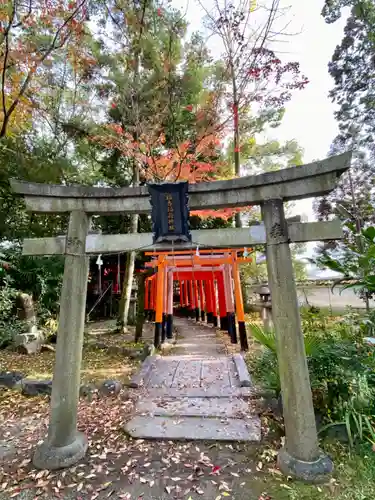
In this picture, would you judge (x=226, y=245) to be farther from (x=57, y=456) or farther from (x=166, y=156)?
(x=166, y=156)

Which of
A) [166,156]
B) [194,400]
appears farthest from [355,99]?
[194,400]

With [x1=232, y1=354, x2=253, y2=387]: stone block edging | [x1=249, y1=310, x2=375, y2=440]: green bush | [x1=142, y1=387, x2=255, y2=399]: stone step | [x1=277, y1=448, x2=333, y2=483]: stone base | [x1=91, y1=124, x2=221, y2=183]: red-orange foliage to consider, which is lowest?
[x1=277, y1=448, x2=333, y2=483]: stone base

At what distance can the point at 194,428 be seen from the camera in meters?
3.84

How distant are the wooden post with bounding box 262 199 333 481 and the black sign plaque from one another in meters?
0.97

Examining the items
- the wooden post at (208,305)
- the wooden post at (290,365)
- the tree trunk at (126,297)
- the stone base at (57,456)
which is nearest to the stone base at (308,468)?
the wooden post at (290,365)

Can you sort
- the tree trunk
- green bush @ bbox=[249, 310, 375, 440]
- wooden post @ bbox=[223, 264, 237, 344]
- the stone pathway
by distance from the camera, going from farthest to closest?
the tree trunk, wooden post @ bbox=[223, 264, 237, 344], the stone pathway, green bush @ bbox=[249, 310, 375, 440]

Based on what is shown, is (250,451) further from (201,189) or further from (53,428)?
(201,189)

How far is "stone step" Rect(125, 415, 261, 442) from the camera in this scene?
11.9 feet

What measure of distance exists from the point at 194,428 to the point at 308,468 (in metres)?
1.55

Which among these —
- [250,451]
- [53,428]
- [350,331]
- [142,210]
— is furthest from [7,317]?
[350,331]

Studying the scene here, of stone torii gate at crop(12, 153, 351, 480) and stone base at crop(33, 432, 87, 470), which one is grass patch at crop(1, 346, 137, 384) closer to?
stone base at crop(33, 432, 87, 470)

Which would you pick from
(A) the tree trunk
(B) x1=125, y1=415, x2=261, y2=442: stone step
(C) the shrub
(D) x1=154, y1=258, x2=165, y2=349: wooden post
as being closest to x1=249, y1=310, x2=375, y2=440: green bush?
(C) the shrub

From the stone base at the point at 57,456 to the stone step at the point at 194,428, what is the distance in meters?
0.76

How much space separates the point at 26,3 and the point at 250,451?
1051 centimetres
